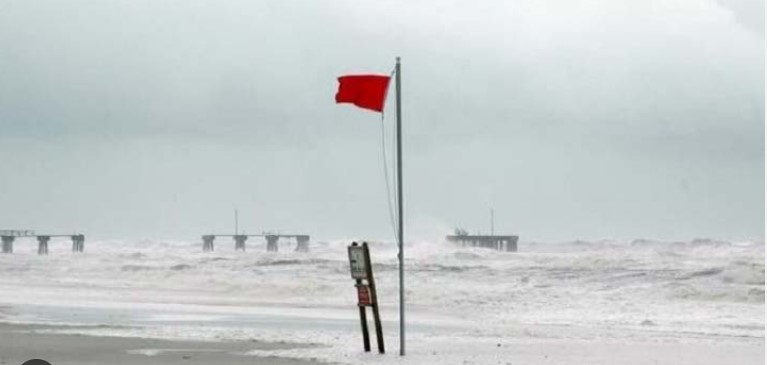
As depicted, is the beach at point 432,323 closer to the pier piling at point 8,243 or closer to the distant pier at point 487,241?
the distant pier at point 487,241

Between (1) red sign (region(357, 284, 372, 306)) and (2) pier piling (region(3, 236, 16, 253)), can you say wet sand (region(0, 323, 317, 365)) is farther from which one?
(2) pier piling (region(3, 236, 16, 253))

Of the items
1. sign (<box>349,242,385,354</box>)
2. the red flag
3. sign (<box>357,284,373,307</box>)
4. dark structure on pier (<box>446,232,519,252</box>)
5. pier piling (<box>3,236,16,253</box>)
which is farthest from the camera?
pier piling (<box>3,236,16,253</box>)

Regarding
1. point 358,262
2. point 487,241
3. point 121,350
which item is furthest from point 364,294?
point 487,241

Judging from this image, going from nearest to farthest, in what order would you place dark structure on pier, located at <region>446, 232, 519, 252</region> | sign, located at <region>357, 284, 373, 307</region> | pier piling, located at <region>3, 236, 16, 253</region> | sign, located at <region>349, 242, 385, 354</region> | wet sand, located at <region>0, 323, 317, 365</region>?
wet sand, located at <region>0, 323, 317, 365</region>
sign, located at <region>349, 242, 385, 354</region>
sign, located at <region>357, 284, 373, 307</region>
dark structure on pier, located at <region>446, 232, 519, 252</region>
pier piling, located at <region>3, 236, 16, 253</region>

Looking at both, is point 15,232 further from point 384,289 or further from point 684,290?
point 684,290

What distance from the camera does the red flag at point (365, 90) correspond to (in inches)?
626

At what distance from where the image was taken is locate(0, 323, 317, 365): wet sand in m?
15.2

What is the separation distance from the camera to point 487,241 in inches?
5728

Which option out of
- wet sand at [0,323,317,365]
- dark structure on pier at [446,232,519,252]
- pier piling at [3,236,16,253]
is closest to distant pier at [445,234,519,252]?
dark structure on pier at [446,232,519,252]

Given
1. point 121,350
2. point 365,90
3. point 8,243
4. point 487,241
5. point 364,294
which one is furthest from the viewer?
point 8,243

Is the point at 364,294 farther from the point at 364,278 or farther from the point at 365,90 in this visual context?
the point at 365,90

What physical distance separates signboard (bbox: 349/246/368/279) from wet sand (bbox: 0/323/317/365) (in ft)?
5.18

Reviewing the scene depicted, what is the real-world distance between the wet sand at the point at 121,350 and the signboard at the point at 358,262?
158 centimetres

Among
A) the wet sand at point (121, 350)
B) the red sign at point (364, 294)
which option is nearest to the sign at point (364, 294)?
the red sign at point (364, 294)
